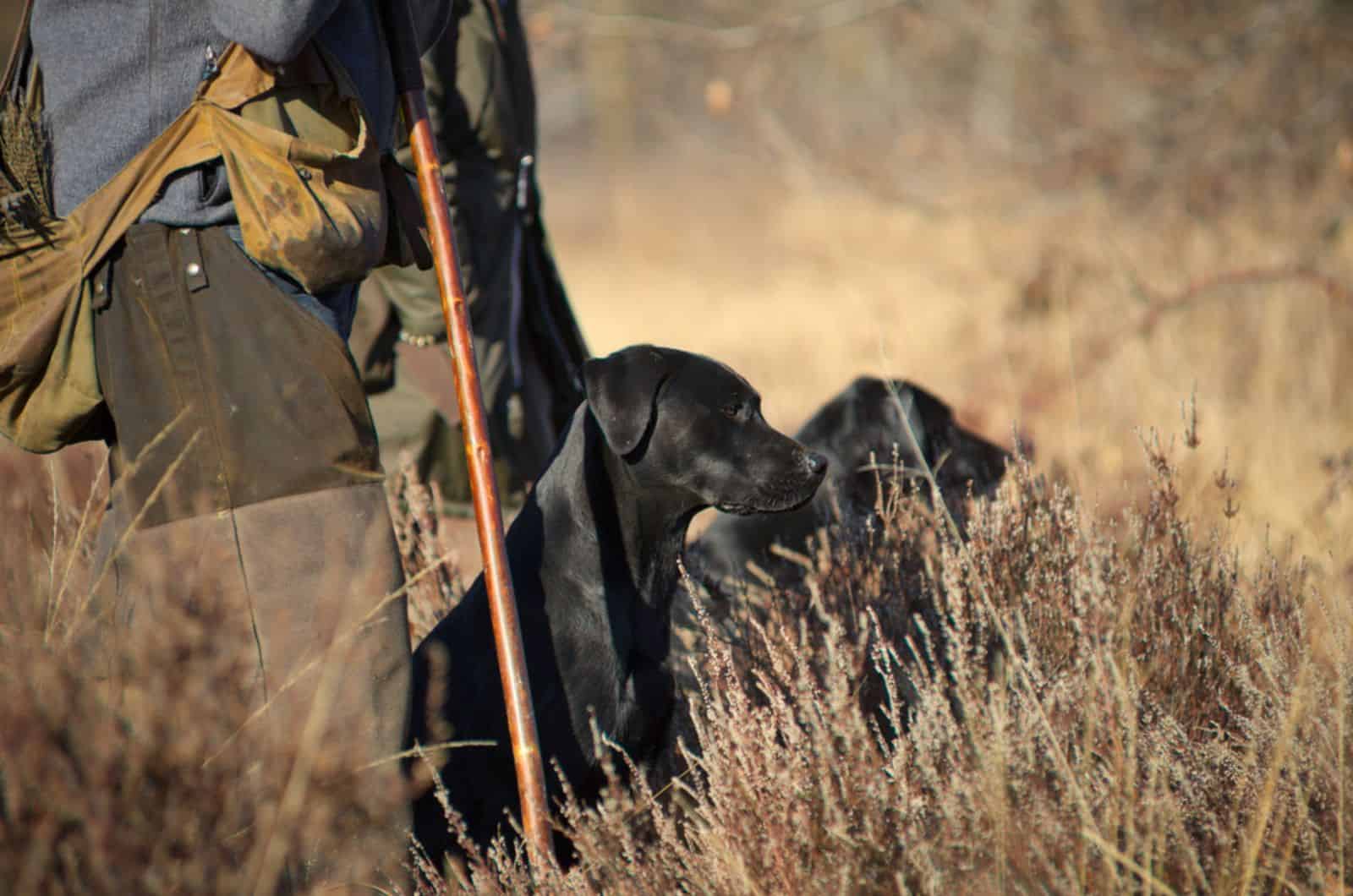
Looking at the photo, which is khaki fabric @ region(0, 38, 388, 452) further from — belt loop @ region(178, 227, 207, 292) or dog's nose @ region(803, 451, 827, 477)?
dog's nose @ region(803, 451, 827, 477)

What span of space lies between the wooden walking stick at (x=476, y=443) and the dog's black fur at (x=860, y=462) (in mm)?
1686

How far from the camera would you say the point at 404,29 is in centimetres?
264

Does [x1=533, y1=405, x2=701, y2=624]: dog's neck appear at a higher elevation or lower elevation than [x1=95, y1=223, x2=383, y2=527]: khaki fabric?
lower

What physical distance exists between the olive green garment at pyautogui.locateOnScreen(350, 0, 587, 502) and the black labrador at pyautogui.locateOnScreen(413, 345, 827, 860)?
1484 mm

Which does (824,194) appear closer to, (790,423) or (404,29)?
(790,423)

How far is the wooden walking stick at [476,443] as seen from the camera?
2.59 metres

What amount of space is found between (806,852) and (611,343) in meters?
8.57

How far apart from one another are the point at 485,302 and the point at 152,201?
9.07ft

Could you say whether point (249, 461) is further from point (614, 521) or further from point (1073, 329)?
point (1073, 329)

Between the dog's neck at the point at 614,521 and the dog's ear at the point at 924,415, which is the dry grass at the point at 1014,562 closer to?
the dog's neck at the point at 614,521

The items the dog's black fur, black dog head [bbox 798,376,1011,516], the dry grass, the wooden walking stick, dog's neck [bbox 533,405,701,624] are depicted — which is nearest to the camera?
the dry grass

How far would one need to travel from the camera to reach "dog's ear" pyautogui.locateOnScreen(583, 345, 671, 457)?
10.4ft

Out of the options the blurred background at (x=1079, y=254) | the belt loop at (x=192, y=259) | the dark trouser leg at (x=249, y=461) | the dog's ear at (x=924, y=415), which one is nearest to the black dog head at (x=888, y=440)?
the dog's ear at (x=924, y=415)

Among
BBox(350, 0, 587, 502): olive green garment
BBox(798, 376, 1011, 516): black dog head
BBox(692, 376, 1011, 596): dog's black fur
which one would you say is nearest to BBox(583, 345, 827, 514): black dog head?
BBox(692, 376, 1011, 596): dog's black fur
